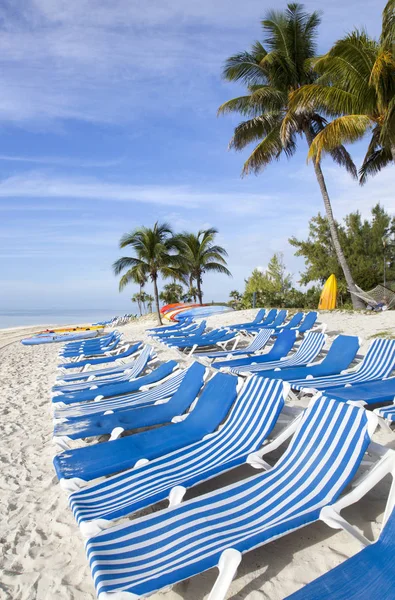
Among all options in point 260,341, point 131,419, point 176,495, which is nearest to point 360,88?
point 260,341

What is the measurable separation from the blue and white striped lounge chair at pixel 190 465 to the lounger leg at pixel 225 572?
2.29ft

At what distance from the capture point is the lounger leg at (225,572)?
179 centimetres

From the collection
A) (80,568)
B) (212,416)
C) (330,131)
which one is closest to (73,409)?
(212,416)

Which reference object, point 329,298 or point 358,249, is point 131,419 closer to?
point 329,298

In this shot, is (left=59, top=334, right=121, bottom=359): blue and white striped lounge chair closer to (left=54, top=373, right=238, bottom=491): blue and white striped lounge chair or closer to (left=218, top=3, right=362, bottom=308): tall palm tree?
(left=54, top=373, right=238, bottom=491): blue and white striped lounge chair

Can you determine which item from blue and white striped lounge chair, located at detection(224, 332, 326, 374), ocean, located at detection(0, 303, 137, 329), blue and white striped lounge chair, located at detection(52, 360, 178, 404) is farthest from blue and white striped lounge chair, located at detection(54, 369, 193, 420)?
ocean, located at detection(0, 303, 137, 329)

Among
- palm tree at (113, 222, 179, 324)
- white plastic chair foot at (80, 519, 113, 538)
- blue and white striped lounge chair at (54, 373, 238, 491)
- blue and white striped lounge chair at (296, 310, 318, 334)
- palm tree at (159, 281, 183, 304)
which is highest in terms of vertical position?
palm tree at (113, 222, 179, 324)

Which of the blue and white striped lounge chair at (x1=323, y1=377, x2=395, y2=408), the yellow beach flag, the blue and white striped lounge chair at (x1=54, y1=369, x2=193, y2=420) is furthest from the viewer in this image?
the yellow beach flag

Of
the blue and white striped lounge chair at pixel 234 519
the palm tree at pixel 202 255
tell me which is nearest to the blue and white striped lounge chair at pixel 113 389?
the blue and white striped lounge chair at pixel 234 519

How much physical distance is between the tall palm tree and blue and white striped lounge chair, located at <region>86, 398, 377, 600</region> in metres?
13.5

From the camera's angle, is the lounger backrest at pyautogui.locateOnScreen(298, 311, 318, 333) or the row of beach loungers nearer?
the row of beach loungers

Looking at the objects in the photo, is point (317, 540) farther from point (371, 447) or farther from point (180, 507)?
point (180, 507)

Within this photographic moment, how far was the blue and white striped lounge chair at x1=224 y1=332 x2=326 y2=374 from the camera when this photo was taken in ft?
19.9

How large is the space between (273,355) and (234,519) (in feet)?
17.0
